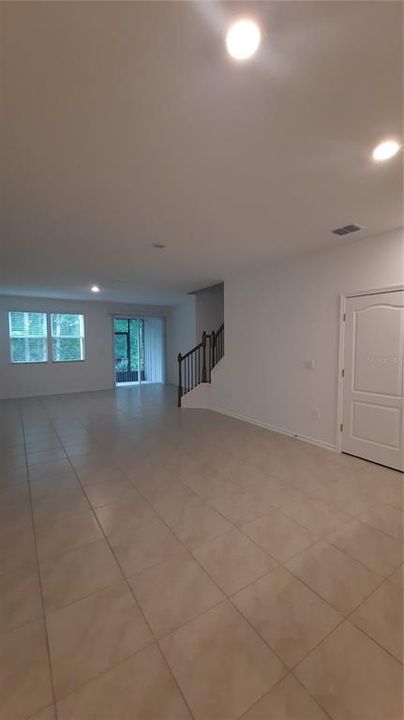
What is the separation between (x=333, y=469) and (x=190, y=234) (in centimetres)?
314

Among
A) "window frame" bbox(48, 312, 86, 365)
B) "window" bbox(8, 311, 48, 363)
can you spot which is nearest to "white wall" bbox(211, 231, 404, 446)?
"window frame" bbox(48, 312, 86, 365)

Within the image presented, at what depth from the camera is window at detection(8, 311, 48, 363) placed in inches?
305

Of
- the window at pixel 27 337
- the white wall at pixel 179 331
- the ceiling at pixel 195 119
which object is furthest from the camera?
the white wall at pixel 179 331

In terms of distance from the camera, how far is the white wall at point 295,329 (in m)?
3.62

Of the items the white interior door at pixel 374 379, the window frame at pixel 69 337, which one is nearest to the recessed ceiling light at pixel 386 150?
the white interior door at pixel 374 379

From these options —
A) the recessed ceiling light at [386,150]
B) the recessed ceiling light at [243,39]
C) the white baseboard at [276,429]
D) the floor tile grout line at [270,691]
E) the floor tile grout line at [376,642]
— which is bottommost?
the floor tile grout line at [376,642]

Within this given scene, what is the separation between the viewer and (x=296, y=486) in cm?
303

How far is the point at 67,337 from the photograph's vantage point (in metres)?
8.45

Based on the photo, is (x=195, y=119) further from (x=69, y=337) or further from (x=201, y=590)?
(x=69, y=337)

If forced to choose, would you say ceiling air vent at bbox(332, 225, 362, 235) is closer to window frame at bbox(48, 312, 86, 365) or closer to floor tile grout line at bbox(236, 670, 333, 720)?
floor tile grout line at bbox(236, 670, 333, 720)

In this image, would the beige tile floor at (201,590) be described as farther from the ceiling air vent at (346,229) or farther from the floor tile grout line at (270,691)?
the ceiling air vent at (346,229)

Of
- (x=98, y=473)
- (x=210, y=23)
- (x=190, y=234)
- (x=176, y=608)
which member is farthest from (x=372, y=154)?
(x=98, y=473)

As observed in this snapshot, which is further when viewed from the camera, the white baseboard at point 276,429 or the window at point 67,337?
the window at point 67,337

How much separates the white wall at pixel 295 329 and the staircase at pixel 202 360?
87 cm
